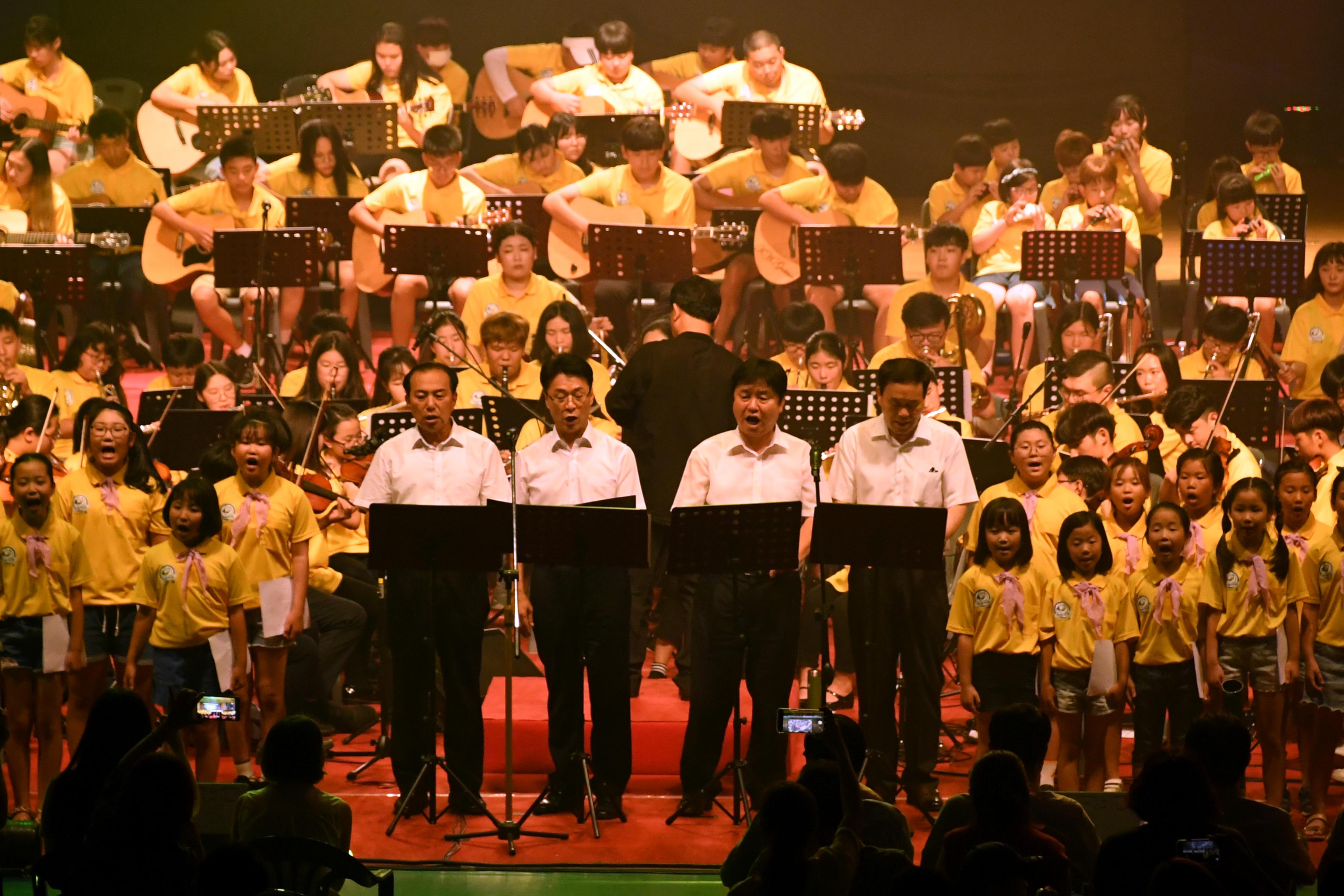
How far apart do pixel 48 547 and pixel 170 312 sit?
5652 millimetres

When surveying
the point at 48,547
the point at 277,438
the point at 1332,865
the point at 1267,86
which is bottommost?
the point at 1332,865

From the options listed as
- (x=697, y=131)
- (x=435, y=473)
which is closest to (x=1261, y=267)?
(x=697, y=131)

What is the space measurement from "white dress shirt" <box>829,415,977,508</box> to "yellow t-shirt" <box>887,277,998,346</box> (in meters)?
3.79

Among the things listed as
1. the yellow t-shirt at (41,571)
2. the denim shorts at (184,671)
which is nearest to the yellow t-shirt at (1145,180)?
the denim shorts at (184,671)

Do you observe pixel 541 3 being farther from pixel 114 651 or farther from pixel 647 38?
pixel 114 651

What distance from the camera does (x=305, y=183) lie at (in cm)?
1180

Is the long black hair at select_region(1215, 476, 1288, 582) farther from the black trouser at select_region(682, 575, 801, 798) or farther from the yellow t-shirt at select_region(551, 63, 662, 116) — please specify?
the yellow t-shirt at select_region(551, 63, 662, 116)

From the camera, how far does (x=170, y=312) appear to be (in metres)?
11.6

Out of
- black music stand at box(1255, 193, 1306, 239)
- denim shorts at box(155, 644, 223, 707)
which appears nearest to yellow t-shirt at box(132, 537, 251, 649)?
denim shorts at box(155, 644, 223, 707)

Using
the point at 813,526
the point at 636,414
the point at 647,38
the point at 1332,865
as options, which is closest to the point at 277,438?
the point at 636,414

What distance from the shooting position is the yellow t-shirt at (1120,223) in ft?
36.0

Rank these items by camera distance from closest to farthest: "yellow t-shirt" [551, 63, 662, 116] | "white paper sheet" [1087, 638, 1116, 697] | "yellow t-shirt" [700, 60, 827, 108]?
"white paper sheet" [1087, 638, 1116, 697] < "yellow t-shirt" [700, 60, 827, 108] < "yellow t-shirt" [551, 63, 662, 116]

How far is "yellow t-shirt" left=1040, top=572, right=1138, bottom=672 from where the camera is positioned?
6250 millimetres

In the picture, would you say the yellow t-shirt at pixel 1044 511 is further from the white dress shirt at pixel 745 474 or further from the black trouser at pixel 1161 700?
the white dress shirt at pixel 745 474
